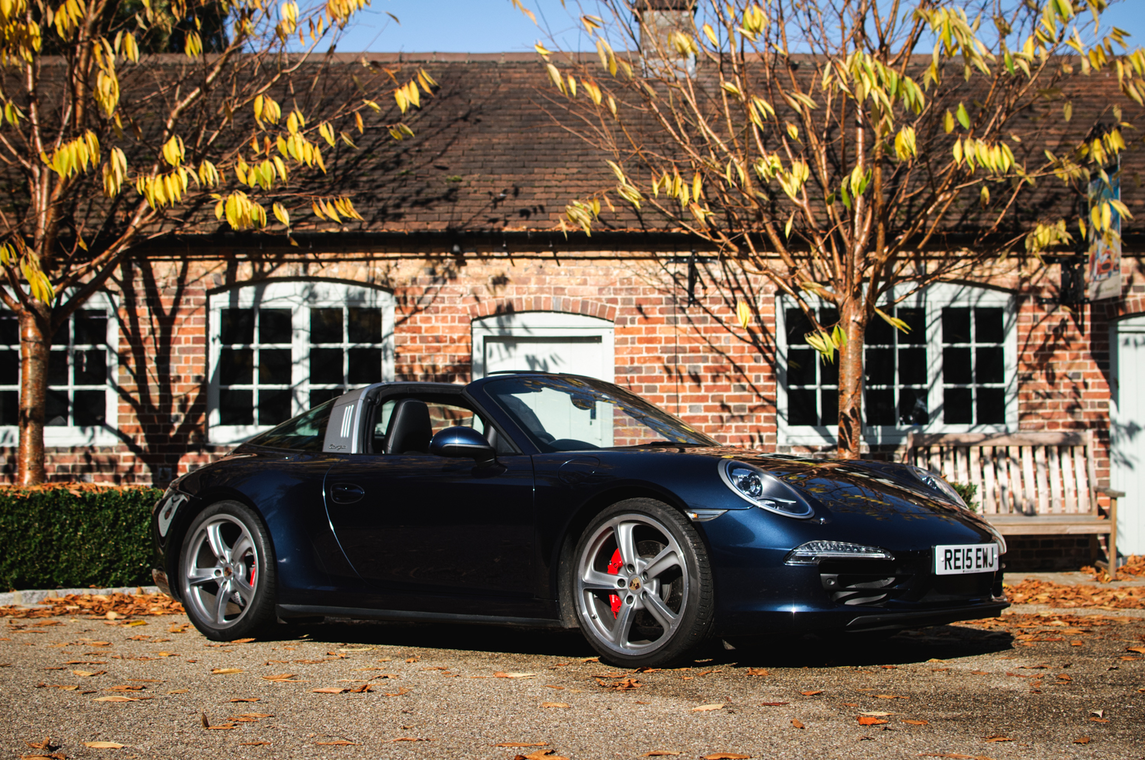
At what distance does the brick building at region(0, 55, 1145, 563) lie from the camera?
33.1 ft

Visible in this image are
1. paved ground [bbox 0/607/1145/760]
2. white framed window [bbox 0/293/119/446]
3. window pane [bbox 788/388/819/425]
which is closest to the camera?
paved ground [bbox 0/607/1145/760]

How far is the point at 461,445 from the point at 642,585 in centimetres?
99

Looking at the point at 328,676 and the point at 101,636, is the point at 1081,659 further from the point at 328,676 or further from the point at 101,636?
the point at 101,636

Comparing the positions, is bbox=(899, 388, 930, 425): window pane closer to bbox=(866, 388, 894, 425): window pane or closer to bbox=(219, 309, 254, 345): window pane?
bbox=(866, 388, 894, 425): window pane

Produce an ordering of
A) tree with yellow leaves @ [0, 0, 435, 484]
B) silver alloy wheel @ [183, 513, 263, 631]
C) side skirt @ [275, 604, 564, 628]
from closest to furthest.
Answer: side skirt @ [275, 604, 564, 628] < silver alloy wheel @ [183, 513, 263, 631] < tree with yellow leaves @ [0, 0, 435, 484]

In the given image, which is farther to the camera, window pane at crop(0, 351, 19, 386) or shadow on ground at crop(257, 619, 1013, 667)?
window pane at crop(0, 351, 19, 386)

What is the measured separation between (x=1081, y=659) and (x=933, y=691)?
116 centimetres

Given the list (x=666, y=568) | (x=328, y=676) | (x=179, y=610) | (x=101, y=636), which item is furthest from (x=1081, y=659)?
(x=179, y=610)

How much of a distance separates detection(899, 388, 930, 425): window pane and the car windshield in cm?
533

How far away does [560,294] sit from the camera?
402 inches

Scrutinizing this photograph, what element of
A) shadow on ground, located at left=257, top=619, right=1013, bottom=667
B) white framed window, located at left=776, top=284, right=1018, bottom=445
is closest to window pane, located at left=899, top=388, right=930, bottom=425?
white framed window, located at left=776, top=284, right=1018, bottom=445

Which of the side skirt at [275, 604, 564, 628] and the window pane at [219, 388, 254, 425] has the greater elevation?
the window pane at [219, 388, 254, 425]

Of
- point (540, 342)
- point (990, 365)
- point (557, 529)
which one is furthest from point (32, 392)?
point (990, 365)

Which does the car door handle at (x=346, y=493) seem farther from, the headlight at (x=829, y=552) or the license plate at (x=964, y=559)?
the license plate at (x=964, y=559)
